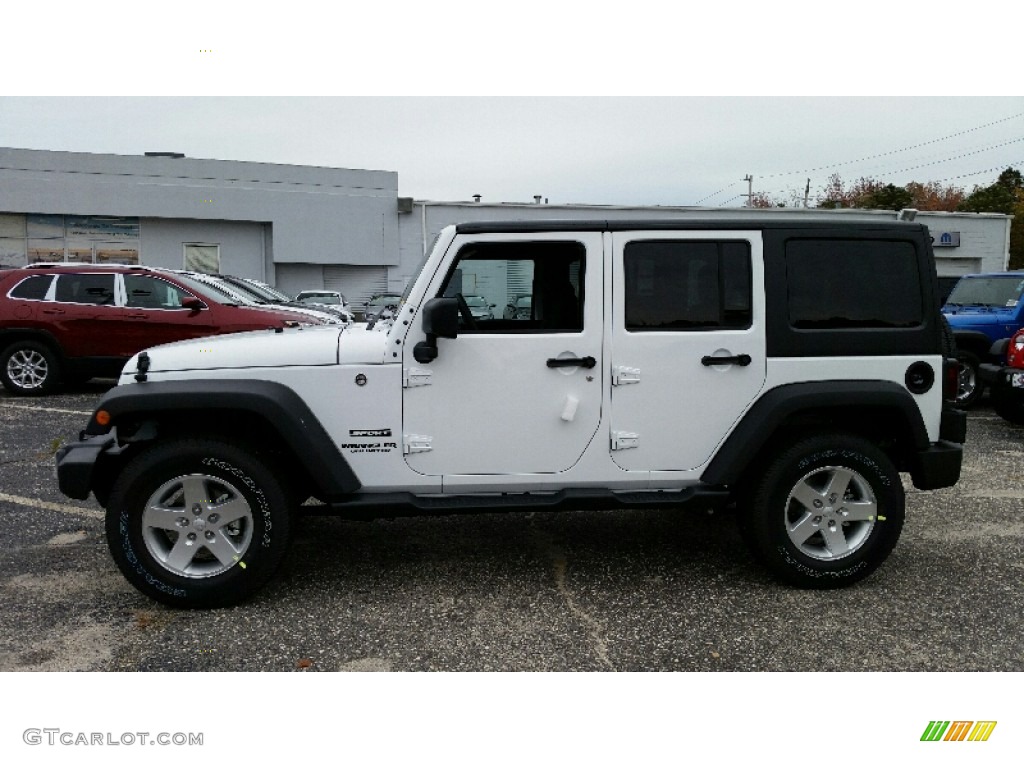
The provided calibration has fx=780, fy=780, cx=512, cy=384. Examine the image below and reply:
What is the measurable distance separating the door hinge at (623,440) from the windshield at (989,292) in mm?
8307

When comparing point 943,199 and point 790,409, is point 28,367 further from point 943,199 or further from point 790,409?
point 943,199

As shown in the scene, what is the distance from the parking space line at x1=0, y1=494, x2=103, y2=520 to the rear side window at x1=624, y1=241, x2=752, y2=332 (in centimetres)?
394

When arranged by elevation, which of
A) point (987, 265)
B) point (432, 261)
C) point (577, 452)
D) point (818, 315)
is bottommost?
point (577, 452)

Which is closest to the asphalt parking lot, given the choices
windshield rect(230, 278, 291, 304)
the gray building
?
windshield rect(230, 278, 291, 304)

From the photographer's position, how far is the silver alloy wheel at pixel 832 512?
399cm

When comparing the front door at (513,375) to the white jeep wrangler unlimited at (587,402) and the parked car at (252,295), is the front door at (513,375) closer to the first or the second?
the white jeep wrangler unlimited at (587,402)

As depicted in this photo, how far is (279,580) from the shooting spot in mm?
4188

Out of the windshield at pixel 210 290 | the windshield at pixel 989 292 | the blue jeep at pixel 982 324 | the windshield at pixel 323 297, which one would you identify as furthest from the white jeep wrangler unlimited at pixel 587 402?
the windshield at pixel 323 297

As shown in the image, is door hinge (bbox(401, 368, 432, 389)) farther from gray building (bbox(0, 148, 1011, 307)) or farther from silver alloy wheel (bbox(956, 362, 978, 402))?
gray building (bbox(0, 148, 1011, 307))

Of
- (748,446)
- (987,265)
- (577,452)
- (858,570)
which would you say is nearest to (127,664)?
(577,452)

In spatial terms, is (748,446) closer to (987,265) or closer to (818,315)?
(818,315)

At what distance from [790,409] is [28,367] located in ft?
33.9

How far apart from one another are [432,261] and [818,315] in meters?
2.00

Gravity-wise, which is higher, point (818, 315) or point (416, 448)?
point (818, 315)
